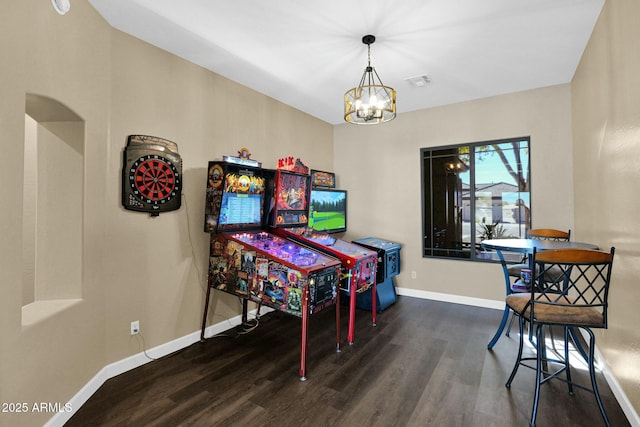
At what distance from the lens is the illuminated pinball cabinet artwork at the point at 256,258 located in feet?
8.25

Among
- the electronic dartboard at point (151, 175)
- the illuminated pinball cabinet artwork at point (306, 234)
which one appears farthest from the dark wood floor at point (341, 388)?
the electronic dartboard at point (151, 175)

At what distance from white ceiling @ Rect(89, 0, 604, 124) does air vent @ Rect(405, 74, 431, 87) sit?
0.18 feet

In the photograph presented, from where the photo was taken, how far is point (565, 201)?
3781 mm

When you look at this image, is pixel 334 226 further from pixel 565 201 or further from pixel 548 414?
pixel 548 414

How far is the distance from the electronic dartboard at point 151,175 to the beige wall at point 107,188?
0.08 m

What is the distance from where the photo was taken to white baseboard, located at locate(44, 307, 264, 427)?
6.50 feet

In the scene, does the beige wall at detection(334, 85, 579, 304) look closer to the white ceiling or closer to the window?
the window

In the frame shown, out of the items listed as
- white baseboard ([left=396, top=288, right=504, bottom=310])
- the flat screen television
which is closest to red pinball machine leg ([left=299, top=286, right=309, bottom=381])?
the flat screen television

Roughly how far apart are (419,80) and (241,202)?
8.53 ft

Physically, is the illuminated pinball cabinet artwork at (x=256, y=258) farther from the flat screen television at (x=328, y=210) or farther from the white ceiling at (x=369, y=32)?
the flat screen television at (x=328, y=210)

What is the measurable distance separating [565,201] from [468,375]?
2679 mm

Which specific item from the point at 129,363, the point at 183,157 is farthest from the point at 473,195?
the point at 129,363

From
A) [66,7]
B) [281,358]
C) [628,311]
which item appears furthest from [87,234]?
[628,311]

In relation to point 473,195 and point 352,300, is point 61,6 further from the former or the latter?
point 473,195
